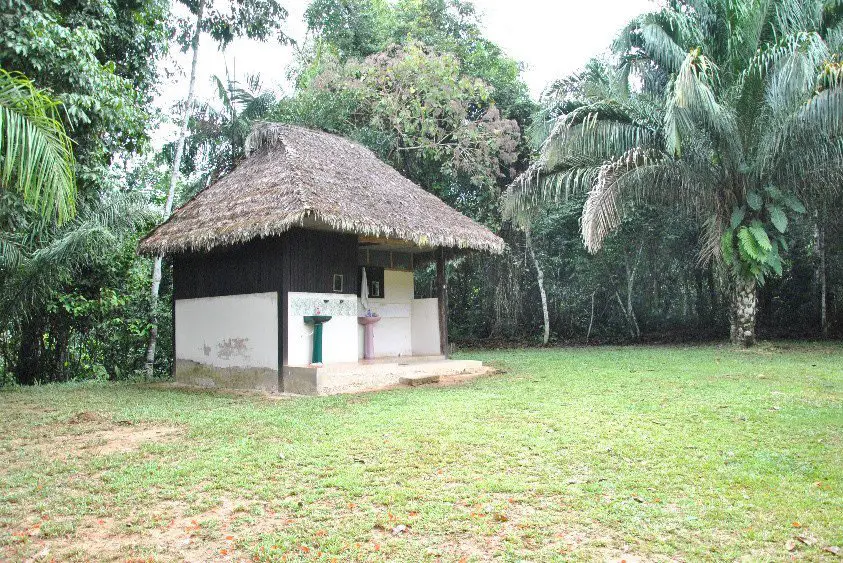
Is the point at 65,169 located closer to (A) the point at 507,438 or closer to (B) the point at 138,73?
(A) the point at 507,438

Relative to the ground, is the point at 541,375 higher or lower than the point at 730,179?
lower

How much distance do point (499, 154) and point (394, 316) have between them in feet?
20.0

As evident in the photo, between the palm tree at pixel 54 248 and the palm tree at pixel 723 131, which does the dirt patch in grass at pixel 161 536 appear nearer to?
the palm tree at pixel 54 248

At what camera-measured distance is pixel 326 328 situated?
30.2ft

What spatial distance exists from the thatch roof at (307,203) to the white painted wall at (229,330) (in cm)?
94

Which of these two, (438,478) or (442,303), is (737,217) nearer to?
(442,303)

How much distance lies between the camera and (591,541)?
3.10m

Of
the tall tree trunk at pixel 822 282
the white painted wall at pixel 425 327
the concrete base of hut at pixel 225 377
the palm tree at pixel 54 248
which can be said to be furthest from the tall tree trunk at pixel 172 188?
the tall tree trunk at pixel 822 282

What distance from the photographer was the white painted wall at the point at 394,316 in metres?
11.3

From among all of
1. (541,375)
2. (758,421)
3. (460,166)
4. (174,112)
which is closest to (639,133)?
(460,166)

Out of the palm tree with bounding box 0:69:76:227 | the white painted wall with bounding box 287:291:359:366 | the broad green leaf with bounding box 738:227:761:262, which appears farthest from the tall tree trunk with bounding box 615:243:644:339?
the palm tree with bounding box 0:69:76:227

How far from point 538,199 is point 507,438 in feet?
28.7

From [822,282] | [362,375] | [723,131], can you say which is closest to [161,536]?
[362,375]

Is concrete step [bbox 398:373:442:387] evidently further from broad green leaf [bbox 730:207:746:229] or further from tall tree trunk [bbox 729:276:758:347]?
tall tree trunk [bbox 729:276:758:347]
